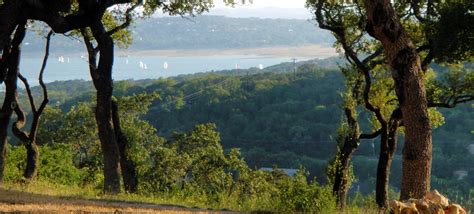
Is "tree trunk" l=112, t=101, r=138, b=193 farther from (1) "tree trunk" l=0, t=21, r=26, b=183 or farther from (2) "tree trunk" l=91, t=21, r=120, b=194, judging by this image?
Result: (1) "tree trunk" l=0, t=21, r=26, b=183

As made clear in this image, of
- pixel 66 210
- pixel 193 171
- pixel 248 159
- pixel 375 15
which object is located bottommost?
pixel 248 159

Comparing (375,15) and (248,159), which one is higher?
(375,15)

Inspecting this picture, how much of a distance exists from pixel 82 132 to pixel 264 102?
82.3 meters

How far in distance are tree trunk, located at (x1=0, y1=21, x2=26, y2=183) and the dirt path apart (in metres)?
5.28

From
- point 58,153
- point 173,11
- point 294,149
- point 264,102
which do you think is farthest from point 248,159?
point 173,11

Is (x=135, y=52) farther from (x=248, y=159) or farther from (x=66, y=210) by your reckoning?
(x=66, y=210)

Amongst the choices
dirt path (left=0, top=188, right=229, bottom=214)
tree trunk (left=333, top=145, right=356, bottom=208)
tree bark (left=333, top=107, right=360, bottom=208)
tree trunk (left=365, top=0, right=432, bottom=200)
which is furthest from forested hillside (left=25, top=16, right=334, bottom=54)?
tree trunk (left=365, top=0, right=432, bottom=200)

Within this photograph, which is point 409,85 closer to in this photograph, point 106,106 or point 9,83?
point 106,106

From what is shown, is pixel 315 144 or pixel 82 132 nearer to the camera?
pixel 82 132

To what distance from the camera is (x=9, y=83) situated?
19.3m

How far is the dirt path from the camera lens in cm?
988

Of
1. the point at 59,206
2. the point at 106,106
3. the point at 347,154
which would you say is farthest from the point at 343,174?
the point at 59,206

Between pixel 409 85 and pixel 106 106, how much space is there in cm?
919

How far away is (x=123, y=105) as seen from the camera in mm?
37469
